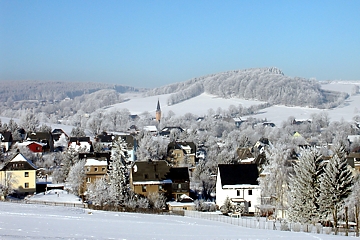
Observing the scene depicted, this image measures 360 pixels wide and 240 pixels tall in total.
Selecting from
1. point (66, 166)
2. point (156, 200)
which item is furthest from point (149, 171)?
point (66, 166)

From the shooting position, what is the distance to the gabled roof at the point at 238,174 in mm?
39500

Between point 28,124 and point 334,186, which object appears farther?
point 28,124

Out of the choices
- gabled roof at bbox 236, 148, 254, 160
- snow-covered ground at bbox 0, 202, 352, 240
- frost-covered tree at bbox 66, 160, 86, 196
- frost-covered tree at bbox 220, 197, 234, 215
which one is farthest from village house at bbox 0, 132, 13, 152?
snow-covered ground at bbox 0, 202, 352, 240

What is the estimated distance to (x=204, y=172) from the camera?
54.4 m

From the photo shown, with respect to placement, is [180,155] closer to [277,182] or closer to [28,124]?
[277,182]

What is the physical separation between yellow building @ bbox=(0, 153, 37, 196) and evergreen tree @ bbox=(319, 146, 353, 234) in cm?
2473

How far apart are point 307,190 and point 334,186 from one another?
1744 millimetres

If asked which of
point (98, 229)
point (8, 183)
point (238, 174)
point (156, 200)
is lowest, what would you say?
point (156, 200)

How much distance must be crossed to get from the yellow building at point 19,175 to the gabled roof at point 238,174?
16075 millimetres

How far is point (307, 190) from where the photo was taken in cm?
2877

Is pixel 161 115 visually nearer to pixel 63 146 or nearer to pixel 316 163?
pixel 63 146

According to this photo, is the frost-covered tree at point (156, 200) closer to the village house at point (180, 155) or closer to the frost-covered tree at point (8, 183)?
the frost-covered tree at point (8, 183)

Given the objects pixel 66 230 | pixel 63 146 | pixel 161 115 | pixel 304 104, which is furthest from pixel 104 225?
pixel 304 104

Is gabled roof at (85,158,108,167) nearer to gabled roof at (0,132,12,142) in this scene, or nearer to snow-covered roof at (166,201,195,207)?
snow-covered roof at (166,201,195,207)
